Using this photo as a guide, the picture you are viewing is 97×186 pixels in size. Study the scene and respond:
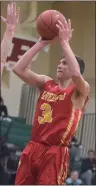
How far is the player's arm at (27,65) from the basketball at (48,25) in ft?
0.22

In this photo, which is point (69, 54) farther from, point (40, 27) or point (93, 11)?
point (93, 11)

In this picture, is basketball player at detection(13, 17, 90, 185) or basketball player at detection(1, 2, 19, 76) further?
basketball player at detection(13, 17, 90, 185)

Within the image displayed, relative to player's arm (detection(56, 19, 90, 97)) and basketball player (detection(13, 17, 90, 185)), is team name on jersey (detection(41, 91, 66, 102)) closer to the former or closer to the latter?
basketball player (detection(13, 17, 90, 185))

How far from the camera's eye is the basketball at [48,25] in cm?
424

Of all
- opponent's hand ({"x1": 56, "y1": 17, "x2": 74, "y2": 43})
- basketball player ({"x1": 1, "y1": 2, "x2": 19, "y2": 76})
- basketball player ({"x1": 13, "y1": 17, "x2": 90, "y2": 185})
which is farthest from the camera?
basketball player ({"x1": 13, "y1": 17, "x2": 90, "y2": 185})

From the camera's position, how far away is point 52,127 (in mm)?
4254

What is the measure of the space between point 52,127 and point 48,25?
0.82m

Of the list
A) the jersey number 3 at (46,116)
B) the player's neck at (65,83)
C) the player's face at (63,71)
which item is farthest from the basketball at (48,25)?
the jersey number 3 at (46,116)

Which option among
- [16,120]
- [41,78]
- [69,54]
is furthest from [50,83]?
[16,120]

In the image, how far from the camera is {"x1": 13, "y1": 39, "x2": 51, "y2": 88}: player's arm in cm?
428

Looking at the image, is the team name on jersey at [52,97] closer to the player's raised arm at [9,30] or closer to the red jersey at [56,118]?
the red jersey at [56,118]

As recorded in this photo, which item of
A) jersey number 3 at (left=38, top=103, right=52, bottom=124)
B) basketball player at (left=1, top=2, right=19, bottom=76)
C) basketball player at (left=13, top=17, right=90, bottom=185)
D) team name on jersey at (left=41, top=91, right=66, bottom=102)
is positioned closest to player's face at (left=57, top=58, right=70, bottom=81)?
basketball player at (left=13, top=17, right=90, bottom=185)

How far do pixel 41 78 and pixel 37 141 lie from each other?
1.79 feet

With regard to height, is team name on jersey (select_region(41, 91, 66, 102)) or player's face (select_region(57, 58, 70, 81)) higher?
player's face (select_region(57, 58, 70, 81))
